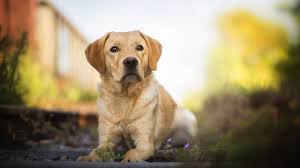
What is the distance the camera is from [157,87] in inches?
207

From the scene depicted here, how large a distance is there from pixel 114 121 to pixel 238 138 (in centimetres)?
252

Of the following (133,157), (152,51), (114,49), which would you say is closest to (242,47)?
(152,51)

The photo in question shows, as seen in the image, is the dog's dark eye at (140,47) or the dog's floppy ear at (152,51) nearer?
the dog's dark eye at (140,47)

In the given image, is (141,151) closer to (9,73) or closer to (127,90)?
(127,90)

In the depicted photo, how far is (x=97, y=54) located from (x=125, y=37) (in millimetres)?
327

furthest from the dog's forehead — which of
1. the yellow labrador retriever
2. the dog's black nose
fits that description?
the dog's black nose

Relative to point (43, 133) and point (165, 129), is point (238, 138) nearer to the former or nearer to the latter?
point (165, 129)

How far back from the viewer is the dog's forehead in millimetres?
4834

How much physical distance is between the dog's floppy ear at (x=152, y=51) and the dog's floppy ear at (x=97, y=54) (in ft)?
1.29

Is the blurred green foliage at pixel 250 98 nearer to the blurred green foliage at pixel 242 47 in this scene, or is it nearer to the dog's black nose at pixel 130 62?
the blurred green foliage at pixel 242 47

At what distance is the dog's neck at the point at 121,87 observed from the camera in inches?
195

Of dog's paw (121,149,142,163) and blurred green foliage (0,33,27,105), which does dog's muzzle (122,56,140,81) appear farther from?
blurred green foliage (0,33,27,105)

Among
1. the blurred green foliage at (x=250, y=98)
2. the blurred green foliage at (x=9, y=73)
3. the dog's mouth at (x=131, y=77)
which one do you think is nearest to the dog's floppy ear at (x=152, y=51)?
the dog's mouth at (x=131, y=77)

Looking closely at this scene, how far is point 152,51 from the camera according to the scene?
16.5ft
